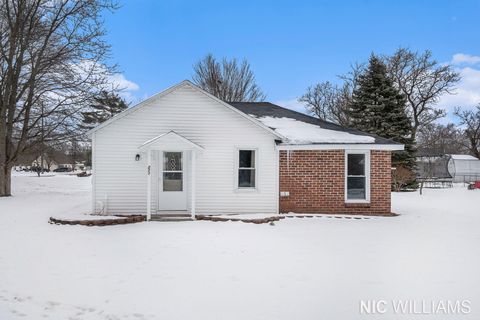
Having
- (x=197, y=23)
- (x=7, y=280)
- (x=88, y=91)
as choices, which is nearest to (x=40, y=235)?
(x=7, y=280)

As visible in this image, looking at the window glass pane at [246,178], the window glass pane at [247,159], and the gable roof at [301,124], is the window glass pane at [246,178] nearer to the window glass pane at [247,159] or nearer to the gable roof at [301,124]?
the window glass pane at [247,159]

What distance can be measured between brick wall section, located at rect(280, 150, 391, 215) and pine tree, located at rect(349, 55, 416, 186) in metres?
17.0

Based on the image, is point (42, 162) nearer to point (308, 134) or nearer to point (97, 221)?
point (97, 221)

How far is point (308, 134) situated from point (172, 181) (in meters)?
4.83

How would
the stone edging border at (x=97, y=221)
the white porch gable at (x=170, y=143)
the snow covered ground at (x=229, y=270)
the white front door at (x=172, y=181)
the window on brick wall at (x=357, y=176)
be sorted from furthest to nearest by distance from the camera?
the window on brick wall at (x=357, y=176) < the white front door at (x=172, y=181) < the white porch gable at (x=170, y=143) < the stone edging border at (x=97, y=221) < the snow covered ground at (x=229, y=270)

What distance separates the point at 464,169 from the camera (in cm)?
3856

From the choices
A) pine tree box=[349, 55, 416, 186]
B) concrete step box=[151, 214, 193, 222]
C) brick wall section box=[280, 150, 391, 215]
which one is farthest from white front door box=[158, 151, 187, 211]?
pine tree box=[349, 55, 416, 186]

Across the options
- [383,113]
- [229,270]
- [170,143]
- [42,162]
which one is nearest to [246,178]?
[170,143]

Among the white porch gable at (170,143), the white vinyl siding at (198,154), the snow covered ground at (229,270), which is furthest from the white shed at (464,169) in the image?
the white porch gable at (170,143)

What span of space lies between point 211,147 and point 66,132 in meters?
11.3

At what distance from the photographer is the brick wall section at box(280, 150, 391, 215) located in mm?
12039

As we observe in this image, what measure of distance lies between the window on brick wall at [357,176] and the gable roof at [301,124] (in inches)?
21.1

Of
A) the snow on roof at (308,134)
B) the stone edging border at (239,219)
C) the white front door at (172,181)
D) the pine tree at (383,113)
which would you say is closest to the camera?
the stone edging border at (239,219)

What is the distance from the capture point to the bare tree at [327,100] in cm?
4056
